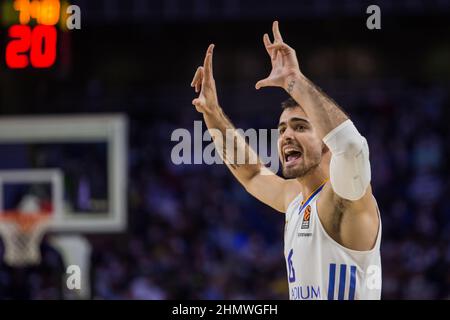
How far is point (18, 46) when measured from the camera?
8.91 meters

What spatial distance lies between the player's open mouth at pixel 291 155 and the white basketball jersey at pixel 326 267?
0.66 feet

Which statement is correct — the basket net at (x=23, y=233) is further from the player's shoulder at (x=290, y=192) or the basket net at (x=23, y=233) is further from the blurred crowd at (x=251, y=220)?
the player's shoulder at (x=290, y=192)

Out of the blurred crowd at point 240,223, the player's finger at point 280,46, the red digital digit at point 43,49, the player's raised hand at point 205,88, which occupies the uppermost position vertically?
the red digital digit at point 43,49

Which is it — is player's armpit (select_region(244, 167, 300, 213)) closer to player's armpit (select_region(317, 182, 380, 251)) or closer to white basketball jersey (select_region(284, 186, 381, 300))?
white basketball jersey (select_region(284, 186, 381, 300))

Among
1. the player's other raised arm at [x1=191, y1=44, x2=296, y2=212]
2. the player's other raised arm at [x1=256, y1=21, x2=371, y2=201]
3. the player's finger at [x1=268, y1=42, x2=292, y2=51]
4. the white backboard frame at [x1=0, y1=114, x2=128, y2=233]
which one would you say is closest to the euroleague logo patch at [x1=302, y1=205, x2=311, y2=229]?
the player's other raised arm at [x1=256, y1=21, x2=371, y2=201]

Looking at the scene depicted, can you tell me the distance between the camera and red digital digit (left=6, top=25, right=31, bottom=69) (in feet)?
29.0

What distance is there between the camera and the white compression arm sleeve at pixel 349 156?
3.67m

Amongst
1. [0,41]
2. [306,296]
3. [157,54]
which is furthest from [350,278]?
[157,54]

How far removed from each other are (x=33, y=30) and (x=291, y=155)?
5.41m

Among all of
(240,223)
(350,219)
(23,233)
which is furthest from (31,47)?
(350,219)

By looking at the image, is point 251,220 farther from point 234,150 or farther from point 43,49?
point 234,150

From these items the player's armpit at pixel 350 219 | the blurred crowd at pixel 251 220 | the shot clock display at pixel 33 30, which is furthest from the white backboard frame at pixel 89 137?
the player's armpit at pixel 350 219

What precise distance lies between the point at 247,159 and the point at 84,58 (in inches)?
416

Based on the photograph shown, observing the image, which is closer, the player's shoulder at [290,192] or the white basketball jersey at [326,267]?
the white basketball jersey at [326,267]
